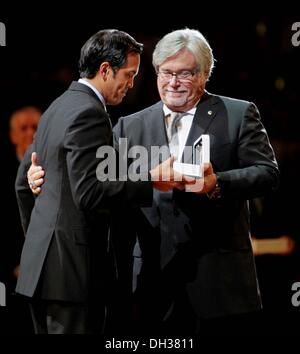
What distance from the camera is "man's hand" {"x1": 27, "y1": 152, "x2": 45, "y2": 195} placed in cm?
201

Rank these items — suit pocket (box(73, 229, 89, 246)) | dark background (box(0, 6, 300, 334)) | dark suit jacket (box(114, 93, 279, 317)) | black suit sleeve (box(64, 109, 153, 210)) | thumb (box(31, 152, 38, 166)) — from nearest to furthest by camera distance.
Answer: black suit sleeve (box(64, 109, 153, 210)), suit pocket (box(73, 229, 89, 246)), thumb (box(31, 152, 38, 166)), dark suit jacket (box(114, 93, 279, 317)), dark background (box(0, 6, 300, 334))

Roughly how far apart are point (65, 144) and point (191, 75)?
598mm

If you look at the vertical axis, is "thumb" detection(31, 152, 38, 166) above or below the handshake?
above

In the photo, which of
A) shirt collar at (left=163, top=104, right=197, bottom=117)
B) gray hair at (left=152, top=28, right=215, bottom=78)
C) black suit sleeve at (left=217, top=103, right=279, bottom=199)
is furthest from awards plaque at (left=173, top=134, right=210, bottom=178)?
gray hair at (left=152, top=28, right=215, bottom=78)

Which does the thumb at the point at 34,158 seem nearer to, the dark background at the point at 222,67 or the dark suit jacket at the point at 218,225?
the dark suit jacket at the point at 218,225

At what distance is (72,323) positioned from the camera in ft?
6.43

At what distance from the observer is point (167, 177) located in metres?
1.97

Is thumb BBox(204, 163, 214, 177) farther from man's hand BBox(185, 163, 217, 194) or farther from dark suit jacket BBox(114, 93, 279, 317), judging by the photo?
dark suit jacket BBox(114, 93, 279, 317)

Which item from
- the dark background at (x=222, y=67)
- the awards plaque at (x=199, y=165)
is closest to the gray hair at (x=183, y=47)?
the awards plaque at (x=199, y=165)

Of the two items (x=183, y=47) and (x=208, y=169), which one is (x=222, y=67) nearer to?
(x=183, y=47)

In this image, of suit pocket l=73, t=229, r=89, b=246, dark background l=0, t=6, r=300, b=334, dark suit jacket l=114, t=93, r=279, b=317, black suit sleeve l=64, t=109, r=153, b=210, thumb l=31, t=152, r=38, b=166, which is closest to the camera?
black suit sleeve l=64, t=109, r=153, b=210

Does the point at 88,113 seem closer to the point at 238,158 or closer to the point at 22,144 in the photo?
the point at 238,158

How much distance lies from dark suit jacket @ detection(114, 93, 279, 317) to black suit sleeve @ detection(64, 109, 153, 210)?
1.07 feet
